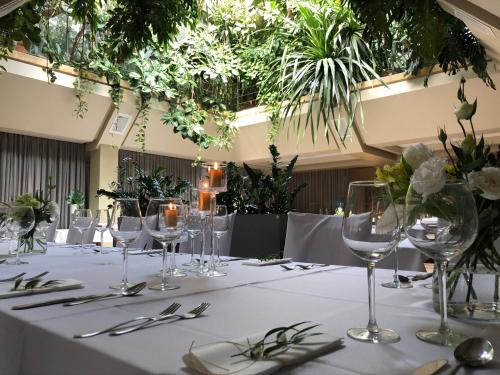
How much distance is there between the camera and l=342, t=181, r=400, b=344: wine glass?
24.7 inches

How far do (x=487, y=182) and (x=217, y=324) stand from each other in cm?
54

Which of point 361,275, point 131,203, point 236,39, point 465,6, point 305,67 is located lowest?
point 361,275

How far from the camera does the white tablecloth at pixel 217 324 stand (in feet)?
1.79

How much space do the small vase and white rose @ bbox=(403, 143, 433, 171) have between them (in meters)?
0.22

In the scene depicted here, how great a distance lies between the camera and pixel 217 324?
0.71m

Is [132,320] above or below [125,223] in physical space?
below

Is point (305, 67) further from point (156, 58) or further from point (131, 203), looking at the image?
point (131, 203)

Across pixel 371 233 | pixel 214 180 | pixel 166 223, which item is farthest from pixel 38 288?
pixel 371 233

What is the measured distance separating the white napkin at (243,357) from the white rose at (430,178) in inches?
10.9

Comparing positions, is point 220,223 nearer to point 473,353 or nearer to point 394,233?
point 394,233

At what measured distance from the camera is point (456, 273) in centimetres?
79

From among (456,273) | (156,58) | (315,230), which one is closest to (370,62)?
(156,58)

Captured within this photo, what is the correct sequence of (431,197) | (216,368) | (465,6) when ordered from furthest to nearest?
(465,6)
(431,197)
(216,368)

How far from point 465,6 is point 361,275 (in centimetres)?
205
